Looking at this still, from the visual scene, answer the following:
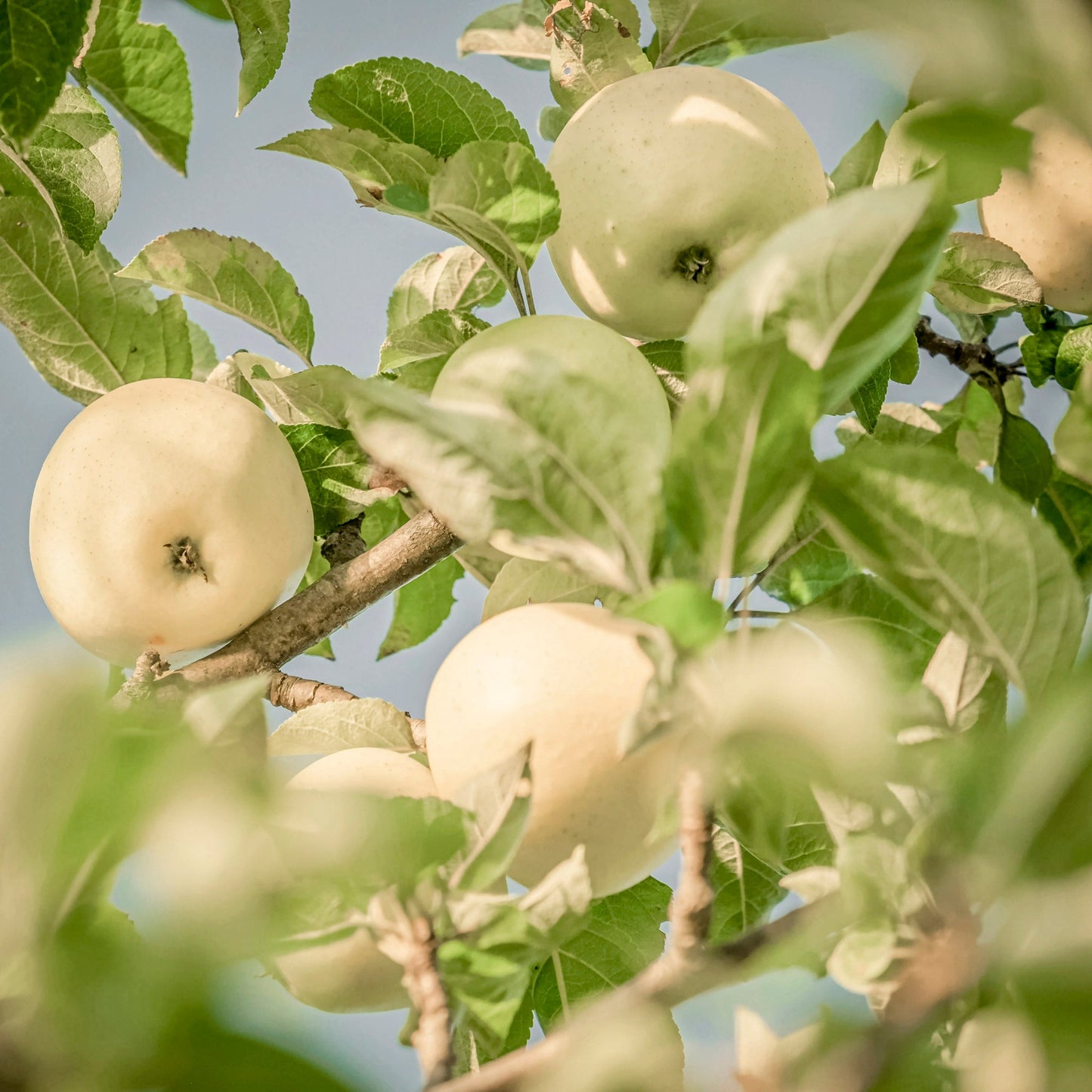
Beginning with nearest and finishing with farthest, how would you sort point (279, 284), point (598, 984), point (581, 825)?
point (581, 825) < point (598, 984) < point (279, 284)

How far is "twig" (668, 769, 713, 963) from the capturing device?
35 cm

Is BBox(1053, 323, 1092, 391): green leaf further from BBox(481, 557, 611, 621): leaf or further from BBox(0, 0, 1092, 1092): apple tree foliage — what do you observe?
BBox(481, 557, 611, 621): leaf

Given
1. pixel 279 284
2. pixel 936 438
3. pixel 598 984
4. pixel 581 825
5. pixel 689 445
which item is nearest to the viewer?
pixel 689 445

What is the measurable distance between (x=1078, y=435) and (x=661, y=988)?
10.2 inches

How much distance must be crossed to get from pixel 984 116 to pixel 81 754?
8.0 inches

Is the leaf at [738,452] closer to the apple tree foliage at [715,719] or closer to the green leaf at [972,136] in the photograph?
the apple tree foliage at [715,719]

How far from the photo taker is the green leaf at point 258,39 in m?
0.70

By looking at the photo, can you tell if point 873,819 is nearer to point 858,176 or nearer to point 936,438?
point 858,176

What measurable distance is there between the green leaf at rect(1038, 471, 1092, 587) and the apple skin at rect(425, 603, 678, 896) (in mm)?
335

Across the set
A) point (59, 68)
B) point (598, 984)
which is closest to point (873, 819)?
point (598, 984)

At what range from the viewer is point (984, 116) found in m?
0.21

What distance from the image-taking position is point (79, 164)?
795 millimetres

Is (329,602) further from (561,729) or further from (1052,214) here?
(1052,214)

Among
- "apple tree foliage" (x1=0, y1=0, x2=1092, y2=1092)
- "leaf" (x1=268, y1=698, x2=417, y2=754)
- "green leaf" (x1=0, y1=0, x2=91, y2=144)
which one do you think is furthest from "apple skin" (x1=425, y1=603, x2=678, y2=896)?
"green leaf" (x1=0, y1=0, x2=91, y2=144)
